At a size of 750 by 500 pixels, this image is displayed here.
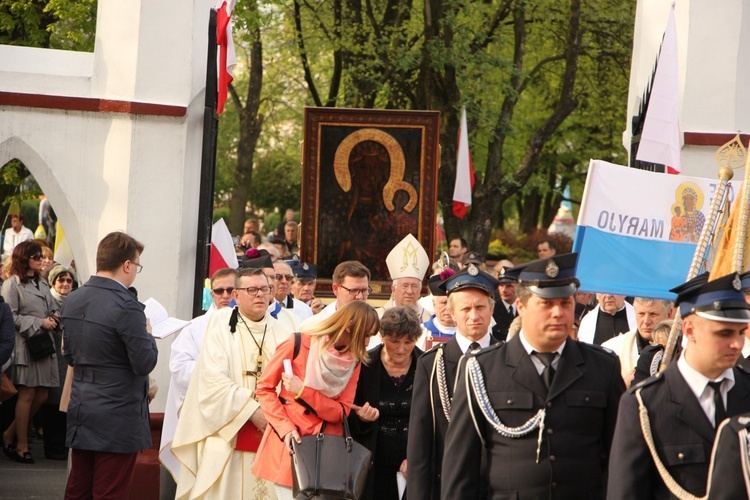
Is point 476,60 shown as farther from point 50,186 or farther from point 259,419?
point 259,419

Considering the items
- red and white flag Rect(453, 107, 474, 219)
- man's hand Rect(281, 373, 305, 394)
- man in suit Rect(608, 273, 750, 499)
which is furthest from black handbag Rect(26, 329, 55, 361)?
red and white flag Rect(453, 107, 474, 219)

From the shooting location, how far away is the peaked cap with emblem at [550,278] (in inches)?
200

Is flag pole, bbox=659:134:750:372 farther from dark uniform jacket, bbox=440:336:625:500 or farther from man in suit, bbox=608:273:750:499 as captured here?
man in suit, bbox=608:273:750:499

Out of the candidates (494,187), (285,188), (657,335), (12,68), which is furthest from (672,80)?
(285,188)

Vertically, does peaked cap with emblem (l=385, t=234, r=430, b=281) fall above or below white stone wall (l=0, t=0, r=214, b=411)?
below

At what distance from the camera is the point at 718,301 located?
4461 millimetres

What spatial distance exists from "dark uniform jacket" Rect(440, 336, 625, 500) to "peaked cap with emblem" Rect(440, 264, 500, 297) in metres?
1.43

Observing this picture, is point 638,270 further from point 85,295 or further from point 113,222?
point 113,222

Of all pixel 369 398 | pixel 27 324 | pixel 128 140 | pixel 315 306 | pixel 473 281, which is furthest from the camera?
pixel 315 306

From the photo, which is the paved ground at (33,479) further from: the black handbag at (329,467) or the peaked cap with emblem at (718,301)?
the peaked cap with emblem at (718,301)

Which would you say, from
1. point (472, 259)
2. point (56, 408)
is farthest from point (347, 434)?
point (56, 408)

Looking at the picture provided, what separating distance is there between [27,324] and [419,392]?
21.9ft

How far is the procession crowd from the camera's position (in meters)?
4.45

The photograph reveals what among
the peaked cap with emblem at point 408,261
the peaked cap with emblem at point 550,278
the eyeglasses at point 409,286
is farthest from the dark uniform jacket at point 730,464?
the peaked cap with emblem at point 408,261
